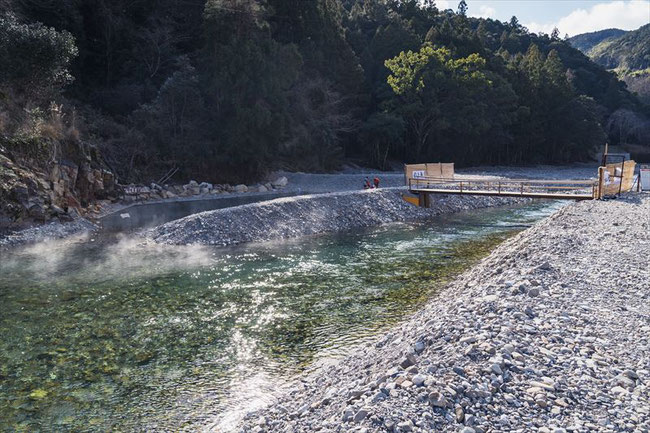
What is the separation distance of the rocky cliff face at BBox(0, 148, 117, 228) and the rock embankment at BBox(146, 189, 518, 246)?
6.09 meters

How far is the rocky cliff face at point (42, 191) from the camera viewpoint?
2266 centimetres

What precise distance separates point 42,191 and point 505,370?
26.1m

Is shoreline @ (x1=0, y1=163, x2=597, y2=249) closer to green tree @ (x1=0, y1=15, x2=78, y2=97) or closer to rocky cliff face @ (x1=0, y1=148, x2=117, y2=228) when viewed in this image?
rocky cliff face @ (x1=0, y1=148, x2=117, y2=228)

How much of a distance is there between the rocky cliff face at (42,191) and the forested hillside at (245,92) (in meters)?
1.19

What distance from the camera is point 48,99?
33.8m

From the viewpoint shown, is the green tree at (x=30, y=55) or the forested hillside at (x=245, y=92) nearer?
the green tree at (x=30, y=55)

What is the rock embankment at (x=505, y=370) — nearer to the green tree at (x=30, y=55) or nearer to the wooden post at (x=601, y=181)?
the wooden post at (x=601, y=181)

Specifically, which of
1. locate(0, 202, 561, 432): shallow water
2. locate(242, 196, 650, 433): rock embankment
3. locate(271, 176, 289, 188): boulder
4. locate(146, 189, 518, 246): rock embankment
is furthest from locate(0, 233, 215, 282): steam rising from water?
locate(271, 176, 289, 188): boulder

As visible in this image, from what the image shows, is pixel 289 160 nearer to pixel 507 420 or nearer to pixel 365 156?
pixel 365 156

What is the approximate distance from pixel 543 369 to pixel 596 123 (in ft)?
278

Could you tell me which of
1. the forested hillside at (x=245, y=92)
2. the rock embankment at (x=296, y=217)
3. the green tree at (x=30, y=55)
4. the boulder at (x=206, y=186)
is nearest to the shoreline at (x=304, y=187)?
the boulder at (x=206, y=186)

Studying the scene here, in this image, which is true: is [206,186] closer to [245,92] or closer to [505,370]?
[245,92]

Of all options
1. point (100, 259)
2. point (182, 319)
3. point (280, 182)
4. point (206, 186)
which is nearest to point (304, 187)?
point (280, 182)

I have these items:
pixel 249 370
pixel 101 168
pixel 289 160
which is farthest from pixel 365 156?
pixel 249 370
